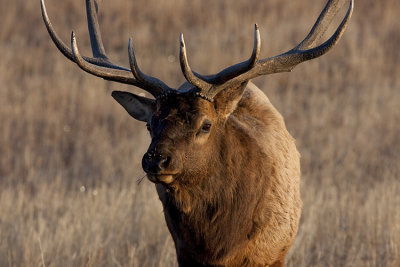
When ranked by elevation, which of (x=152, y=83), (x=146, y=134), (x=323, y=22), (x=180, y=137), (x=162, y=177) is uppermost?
(x=323, y=22)

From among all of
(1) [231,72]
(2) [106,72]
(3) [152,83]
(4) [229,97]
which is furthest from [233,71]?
(2) [106,72]

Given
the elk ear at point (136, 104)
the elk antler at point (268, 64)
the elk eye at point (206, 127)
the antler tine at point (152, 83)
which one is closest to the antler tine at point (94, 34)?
Answer: the elk ear at point (136, 104)

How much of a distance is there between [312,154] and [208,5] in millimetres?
5889

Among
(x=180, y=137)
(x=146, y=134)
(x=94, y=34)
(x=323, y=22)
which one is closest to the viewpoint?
(x=180, y=137)

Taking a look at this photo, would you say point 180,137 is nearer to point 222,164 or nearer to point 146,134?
point 222,164

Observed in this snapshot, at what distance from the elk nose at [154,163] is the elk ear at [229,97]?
0.69 m

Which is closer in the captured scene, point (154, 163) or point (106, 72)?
point (154, 163)

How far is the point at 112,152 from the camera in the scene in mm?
9820

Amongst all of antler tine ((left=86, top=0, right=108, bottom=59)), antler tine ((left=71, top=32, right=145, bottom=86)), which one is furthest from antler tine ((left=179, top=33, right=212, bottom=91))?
antler tine ((left=86, top=0, right=108, bottom=59))

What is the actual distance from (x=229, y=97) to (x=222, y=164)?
44 cm

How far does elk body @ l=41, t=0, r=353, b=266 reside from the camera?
4.03m

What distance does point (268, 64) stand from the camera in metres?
4.33

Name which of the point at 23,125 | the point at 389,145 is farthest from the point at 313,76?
the point at 23,125

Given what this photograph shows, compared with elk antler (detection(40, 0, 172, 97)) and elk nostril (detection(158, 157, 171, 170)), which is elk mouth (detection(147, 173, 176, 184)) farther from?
elk antler (detection(40, 0, 172, 97))
